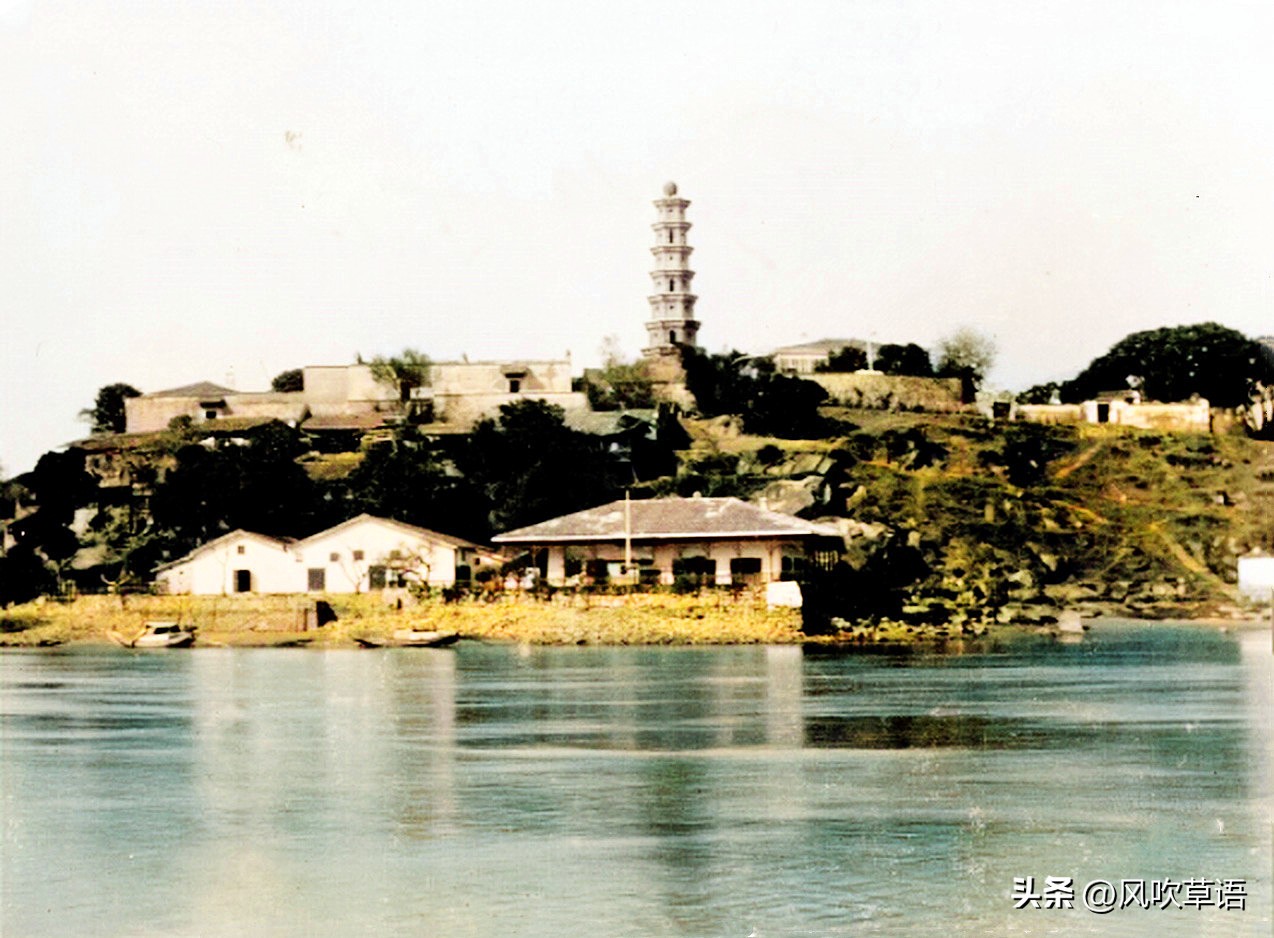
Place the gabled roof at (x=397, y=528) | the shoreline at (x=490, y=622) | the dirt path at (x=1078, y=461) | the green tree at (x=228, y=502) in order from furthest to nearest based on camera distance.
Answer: the dirt path at (x=1078, y=461) → the green tree at (x=228, y=502) → the gabled roof at (x=397, y=528) → the shoreline at (x=490, y=622)

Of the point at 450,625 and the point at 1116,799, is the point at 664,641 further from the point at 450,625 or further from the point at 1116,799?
the point at 1116,799

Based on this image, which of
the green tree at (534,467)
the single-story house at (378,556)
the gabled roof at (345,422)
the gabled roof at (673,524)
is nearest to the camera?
the gabled roof at (673,524)

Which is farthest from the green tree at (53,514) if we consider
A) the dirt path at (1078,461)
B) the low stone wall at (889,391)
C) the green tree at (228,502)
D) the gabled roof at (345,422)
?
the dirt path at (1078,461)

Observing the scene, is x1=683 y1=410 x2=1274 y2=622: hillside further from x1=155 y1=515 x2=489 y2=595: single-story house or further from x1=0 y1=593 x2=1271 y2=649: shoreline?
x1=155 y1=515 x2=489 y2=595: single-story house

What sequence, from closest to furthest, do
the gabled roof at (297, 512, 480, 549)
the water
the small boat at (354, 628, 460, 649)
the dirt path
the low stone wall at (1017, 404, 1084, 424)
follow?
1. the water
2. the small boat at (354, 628, 460, 649)
3. the gabled roof at (297, 512, 480, 549)
4. the dirt path
5. the low stone wall at (1017, 404, 1084, 424)

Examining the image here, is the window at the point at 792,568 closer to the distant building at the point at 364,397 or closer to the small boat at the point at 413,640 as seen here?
the small boat at the point at 413,640

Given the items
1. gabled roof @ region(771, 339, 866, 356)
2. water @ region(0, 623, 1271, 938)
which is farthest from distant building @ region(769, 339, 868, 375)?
water @ region(0, 623, 1271, 938)

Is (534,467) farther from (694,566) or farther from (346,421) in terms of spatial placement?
(346,421)
